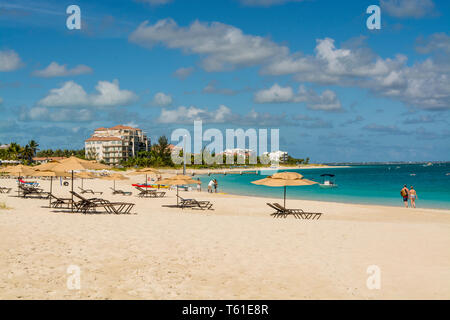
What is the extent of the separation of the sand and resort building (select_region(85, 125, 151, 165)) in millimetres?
126633

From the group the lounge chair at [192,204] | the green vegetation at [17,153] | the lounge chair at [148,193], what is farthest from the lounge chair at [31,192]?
the green vegetation at [17,153]

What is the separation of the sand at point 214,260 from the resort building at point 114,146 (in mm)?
126633

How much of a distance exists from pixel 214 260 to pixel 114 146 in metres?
133

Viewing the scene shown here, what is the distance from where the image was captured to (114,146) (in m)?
136

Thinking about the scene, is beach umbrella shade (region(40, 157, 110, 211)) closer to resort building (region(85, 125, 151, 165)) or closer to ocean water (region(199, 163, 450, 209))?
ocean water (region(199, 163, 450, 209))

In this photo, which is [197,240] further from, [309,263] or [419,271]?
[419,271]

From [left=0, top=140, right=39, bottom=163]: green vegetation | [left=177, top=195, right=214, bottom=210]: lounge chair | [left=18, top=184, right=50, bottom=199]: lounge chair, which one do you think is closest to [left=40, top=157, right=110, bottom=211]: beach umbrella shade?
[left=177, top=195, right=214, bottom=210]: lounge chair

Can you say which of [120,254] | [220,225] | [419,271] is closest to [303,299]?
[419,271]

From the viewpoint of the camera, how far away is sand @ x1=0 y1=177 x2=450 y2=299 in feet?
21.3

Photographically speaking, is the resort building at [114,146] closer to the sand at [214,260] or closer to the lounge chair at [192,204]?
the lounge chair at [192,204]

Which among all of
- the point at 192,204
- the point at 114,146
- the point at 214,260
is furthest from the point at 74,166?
the point at 114,146

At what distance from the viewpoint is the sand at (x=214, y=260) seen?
6.49 meters

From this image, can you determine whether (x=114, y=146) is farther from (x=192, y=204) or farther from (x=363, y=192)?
(x=192, y=204)

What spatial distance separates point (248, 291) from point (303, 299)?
2.93ft
